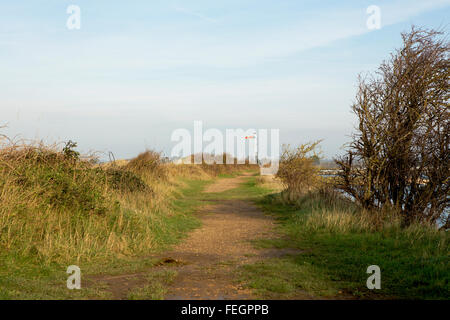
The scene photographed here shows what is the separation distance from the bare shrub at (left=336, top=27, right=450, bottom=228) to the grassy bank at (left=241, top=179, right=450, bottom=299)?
96 centimetres

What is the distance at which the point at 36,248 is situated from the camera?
7168mm

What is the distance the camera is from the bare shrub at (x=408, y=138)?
31.4 feet

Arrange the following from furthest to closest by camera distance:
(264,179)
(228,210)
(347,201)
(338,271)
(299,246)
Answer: (264,179)
(228,210)
(347,201)
(299,246)
(338,271)

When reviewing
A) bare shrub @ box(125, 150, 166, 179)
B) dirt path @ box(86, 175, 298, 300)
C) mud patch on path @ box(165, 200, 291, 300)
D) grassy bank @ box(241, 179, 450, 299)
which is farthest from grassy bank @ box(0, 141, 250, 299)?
bare shrub @ box(125, 150, 166, 179)

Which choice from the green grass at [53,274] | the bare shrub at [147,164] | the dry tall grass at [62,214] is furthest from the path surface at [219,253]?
the bare shrub at [147,164]

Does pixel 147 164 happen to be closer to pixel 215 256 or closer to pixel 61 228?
pixel 61 228

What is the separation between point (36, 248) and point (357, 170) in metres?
7.83

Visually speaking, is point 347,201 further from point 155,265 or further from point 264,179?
point 264,179

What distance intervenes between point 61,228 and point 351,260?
5.87m

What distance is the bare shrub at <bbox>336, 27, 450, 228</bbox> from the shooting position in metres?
9.56

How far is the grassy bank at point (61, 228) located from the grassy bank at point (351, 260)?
2038 millimetres

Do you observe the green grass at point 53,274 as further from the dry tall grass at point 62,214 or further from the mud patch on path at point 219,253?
the mud patch on path at point 219,253

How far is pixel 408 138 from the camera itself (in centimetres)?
974

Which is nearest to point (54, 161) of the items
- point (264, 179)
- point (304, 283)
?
point (304, 283)
